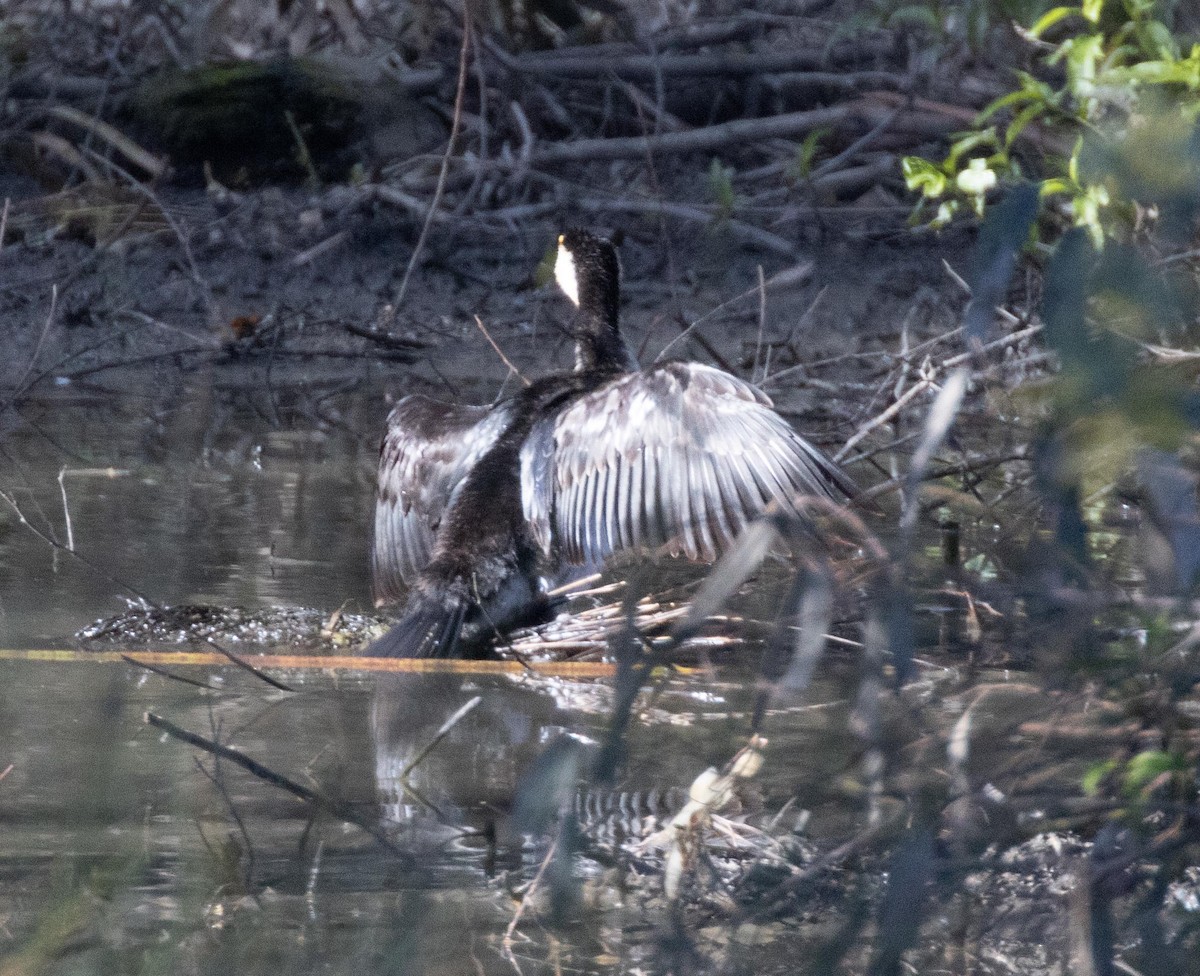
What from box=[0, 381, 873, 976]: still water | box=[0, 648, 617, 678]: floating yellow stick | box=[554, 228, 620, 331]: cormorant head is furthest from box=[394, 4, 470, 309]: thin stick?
box=[0, 648, 617, 678]: floating yellow stick

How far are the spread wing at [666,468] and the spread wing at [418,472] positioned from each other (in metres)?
0.29

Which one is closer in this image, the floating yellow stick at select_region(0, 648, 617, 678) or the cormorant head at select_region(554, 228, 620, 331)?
the floating yellow stick at select_region(0, 648, 617, 678)

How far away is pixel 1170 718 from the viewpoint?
1936 millimetres

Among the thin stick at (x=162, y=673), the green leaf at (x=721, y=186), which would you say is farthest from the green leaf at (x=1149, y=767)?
the green leaf at (x=721, y=186)

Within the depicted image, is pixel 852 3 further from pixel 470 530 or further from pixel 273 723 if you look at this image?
pixel 273 723

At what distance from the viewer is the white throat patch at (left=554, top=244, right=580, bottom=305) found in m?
5.70

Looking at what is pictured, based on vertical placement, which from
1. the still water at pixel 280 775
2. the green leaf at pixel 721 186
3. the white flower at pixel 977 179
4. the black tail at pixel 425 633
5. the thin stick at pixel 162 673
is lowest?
the black tail at pixel 425 633

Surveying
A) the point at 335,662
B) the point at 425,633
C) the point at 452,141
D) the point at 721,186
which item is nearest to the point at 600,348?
the point at 425,633

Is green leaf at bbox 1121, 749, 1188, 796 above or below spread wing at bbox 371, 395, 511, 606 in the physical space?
above

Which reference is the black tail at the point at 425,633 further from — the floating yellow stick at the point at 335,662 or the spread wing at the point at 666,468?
the spread wing at the point at 666,468

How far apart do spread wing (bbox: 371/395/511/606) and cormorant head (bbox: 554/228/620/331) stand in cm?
49

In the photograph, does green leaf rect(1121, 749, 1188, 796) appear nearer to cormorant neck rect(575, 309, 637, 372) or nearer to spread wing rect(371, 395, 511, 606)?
spread wing rect(371, 395, 511, 606)

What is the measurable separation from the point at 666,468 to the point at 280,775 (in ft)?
5.35

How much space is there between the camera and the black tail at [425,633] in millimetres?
4234
